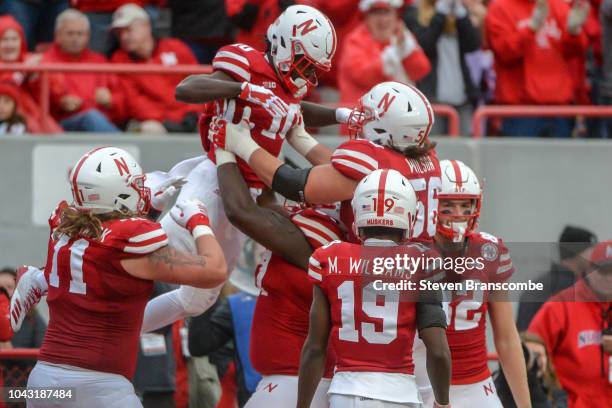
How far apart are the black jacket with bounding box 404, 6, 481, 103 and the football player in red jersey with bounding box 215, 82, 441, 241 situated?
3.66 m

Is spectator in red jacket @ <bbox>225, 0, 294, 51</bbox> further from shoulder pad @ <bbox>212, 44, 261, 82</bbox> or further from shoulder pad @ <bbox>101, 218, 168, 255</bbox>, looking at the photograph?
shoulder pad @ <bbox>101, 218, 168, 255</bbox>

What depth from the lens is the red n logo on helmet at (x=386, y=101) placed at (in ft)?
22.3

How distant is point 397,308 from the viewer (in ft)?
19.8

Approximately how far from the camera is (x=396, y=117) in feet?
22.2

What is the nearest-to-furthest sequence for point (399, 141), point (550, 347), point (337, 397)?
1. point (337, 397)
2. point (399, 141)
3. point (550, 347)

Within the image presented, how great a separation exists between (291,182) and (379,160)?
426 mm

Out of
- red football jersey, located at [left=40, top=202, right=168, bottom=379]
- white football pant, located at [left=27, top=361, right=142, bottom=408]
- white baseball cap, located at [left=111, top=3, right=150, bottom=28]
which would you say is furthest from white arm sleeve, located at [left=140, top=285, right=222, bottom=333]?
white baseball cap, located at [left=111, top=3, right=150, bottom=28]

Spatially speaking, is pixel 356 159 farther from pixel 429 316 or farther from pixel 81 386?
pixel 81 386

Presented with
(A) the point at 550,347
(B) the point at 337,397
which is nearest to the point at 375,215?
(B) the point at 337,397

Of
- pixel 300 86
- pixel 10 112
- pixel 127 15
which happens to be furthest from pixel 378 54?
pixel 300 86

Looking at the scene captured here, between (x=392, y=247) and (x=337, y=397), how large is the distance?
26.0 inches

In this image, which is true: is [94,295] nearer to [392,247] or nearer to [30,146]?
[392,247]

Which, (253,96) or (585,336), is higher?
(253,96)

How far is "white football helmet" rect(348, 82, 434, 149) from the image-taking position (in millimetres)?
6770
